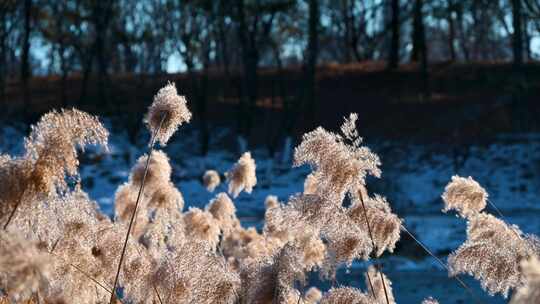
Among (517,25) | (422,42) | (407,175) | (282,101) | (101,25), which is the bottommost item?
(407,175)

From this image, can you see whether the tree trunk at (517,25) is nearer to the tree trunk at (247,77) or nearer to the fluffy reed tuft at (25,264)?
the tree trunk at (247,77)

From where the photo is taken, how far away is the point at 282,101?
33000 mm

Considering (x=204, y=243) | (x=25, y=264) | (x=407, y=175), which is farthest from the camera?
(x=407, y=175)

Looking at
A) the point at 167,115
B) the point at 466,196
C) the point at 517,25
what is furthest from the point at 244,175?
the point at 517,25

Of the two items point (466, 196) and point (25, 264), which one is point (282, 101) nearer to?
point (466, 196)

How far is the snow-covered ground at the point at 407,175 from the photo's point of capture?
57.5ft

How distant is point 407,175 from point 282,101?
31.4 feet

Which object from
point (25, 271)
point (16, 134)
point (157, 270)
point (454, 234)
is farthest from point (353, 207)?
point (16, 134)

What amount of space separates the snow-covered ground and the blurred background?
0.22 ft

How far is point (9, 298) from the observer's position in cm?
276

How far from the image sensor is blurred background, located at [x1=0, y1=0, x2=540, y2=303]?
24531 mm

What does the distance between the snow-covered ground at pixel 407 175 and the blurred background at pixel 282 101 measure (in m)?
0.07

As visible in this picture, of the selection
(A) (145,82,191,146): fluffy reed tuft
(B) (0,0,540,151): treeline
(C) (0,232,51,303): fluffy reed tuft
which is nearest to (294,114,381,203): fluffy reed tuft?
(A) (145,82,191,146): fluffy reed tuft

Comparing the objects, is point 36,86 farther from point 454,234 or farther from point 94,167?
point 454,234
